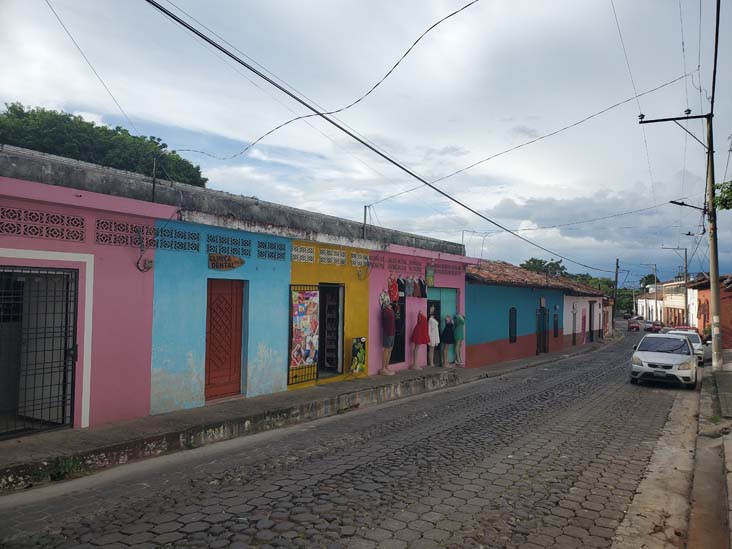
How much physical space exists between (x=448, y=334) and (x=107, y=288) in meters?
10.9

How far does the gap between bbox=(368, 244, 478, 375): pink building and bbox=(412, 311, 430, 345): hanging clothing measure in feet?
0.68

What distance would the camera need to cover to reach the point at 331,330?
12.8 meters

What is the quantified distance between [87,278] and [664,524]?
7.21 m

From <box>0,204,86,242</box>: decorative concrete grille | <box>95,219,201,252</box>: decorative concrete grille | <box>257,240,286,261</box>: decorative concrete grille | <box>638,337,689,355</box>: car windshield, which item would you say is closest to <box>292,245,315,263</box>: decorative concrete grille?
<box>257,240,286,261</box>: decorative concrete grille

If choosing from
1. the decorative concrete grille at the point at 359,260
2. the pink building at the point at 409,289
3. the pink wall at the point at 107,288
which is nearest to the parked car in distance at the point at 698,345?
the pink building at the point at 409,289

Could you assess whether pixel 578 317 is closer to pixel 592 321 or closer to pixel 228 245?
pixel 592 321

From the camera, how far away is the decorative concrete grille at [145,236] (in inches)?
299

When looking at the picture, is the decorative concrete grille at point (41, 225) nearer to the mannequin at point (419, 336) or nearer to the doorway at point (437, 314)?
the mannequin at point (419, 336)

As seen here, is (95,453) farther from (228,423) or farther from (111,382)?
(228,423)

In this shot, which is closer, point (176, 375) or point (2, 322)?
point (2, 322)

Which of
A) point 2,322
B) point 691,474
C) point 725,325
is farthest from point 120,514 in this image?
point 725,325

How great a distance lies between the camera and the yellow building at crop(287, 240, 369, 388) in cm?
1127

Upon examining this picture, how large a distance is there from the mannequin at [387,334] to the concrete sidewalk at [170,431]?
39.8 inches

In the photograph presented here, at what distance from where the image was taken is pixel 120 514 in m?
4.75
